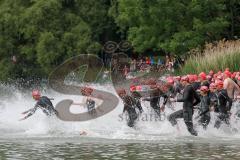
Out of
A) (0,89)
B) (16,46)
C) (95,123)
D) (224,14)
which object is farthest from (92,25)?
(95,123)

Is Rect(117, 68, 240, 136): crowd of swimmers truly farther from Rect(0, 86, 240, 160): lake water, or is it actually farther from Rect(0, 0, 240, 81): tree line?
Rect(0, 0, 240, 81): tree line

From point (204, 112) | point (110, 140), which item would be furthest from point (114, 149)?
point (204, 112)

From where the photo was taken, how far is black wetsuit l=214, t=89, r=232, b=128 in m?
27.1

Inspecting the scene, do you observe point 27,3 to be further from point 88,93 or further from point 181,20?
point 88,93

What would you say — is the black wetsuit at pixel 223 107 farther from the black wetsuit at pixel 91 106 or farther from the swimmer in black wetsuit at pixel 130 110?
the black wetsuit at pixel 91 106

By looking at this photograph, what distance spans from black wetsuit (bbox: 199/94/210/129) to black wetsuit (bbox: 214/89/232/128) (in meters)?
0.39

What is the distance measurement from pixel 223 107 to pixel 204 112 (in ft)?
2.82

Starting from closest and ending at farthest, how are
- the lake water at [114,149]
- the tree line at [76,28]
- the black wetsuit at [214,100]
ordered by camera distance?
1. the lake water at [114,149]
2. the black wetsuit at [214,100]
3. the tree line at [76,28]

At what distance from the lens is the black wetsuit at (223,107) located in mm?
27062

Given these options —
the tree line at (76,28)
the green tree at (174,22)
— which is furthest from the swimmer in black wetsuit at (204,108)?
the tree line at (76,28)

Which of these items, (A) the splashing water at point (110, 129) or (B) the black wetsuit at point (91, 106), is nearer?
(A) the splashing water at point (110, 129)

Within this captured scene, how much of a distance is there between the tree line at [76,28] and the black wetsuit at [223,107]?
951 inches

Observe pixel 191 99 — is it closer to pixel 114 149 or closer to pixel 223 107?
pixel 223 107

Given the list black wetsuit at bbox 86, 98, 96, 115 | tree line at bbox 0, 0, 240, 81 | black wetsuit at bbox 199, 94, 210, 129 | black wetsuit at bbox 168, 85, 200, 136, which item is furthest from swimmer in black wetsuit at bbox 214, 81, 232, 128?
tree line at bbox 0, 0, 240, 81
